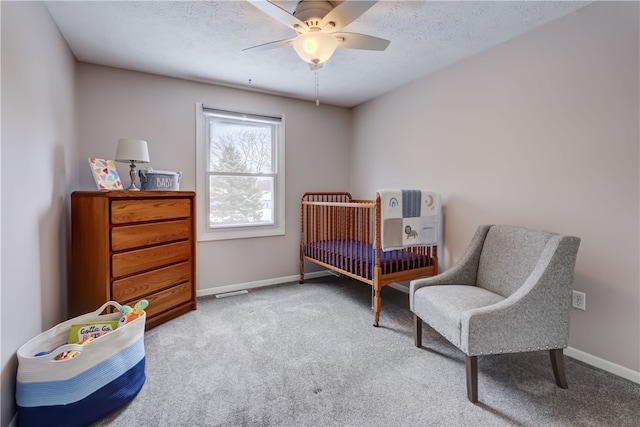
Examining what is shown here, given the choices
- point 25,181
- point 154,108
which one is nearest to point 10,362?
point 25,181

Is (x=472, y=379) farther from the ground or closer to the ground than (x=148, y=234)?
closer to the ground

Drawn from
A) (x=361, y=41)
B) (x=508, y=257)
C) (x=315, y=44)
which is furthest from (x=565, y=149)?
(x=315, y=44)

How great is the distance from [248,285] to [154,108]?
2.08 m

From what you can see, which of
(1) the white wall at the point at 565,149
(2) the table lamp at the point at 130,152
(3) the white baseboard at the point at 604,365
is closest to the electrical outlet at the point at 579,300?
(1) the white wall at the point at 565,149

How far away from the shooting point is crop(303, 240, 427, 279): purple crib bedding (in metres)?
2.59

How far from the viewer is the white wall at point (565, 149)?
1.74 metres

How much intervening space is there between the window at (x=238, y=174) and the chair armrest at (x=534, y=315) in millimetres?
2488

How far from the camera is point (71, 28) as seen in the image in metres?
2.09

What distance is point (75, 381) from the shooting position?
1379 millimetres

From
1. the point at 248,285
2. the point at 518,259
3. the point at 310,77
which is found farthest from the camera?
the point at 248,285

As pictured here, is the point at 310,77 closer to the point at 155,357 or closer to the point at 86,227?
the point at 86,227

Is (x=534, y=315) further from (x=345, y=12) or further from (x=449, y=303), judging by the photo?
(x=345, y=12)

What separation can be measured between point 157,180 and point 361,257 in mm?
1892

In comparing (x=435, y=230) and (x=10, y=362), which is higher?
(x=435, y=230)
